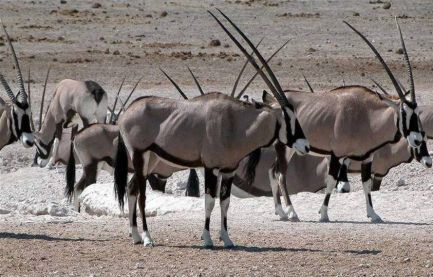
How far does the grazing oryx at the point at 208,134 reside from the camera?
10125mm

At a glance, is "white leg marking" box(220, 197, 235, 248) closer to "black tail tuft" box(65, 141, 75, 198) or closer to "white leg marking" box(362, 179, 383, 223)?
"white leg marking" box(362, 179, 383, 223)

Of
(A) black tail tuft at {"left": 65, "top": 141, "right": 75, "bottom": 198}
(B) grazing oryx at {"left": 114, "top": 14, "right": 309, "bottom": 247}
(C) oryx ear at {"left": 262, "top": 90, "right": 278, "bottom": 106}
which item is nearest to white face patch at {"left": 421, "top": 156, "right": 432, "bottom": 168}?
(C) oryx ear at {"left": 262, "top": 90, "right": 278, "bottom": 106}

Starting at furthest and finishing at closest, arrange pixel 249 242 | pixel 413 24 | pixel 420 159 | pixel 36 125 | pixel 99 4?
pixel 99 4 → pixel 413 24 → pixel 36 125 → pixel 420 159 → pixel 249 242

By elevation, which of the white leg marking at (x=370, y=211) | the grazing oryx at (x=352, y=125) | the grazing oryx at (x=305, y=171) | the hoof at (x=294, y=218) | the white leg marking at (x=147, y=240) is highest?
the white leg marking at (x=147, y=240)

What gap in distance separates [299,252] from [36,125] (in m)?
12.0

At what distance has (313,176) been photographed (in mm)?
16391

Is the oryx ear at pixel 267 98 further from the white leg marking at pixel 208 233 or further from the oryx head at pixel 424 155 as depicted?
the white leg marking at pixel 208 233

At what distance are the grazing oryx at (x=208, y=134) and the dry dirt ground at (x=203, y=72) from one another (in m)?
0.52

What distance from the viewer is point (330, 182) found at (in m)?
12.3

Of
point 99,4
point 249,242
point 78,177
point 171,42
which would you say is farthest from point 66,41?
point 249,242

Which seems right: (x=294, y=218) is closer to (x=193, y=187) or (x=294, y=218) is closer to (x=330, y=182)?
(x=330, y=182)

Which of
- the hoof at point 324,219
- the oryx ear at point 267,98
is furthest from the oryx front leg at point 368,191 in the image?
the oryx ear at point 267,98

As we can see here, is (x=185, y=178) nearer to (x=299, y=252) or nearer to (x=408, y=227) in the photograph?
(x=408, y=227)

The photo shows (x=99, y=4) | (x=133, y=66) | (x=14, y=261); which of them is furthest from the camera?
(x=99, y=4)
